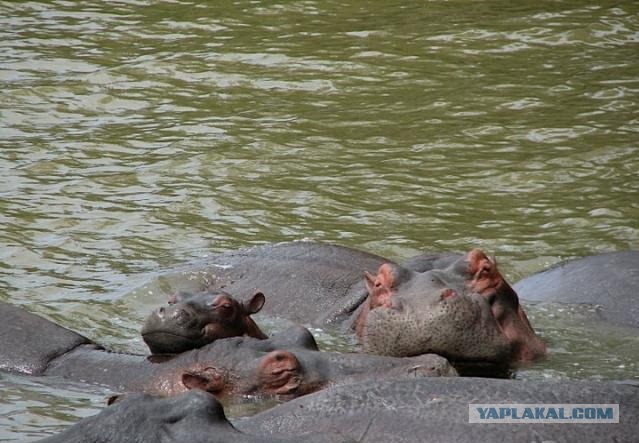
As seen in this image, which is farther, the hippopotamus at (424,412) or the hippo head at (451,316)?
the hippo head at (451,316)

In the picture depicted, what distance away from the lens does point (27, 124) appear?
1185cm

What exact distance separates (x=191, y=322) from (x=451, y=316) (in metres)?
1.10

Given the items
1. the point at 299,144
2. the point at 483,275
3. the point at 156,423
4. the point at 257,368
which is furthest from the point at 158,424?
the point at 299,144

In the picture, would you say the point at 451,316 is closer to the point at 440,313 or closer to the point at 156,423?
the point at 440,313

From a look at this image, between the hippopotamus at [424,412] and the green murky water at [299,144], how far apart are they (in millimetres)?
1292

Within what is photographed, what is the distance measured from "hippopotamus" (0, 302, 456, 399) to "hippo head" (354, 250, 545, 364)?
43cm

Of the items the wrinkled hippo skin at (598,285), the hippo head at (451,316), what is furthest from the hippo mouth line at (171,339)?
the wrinkled hippo skin at (598,285)

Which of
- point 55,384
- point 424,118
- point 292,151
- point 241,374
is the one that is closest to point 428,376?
point 241,374

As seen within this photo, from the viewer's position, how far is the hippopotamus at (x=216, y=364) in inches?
228

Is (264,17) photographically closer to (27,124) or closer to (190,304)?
(27,124)

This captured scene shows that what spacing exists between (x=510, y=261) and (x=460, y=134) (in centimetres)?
272

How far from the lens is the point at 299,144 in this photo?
1129cm

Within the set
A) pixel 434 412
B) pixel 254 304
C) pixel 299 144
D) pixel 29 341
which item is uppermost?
pixel 434 412

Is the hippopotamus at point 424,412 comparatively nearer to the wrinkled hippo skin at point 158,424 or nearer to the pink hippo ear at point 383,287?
the wrinkled hippo skin at point 158,424
